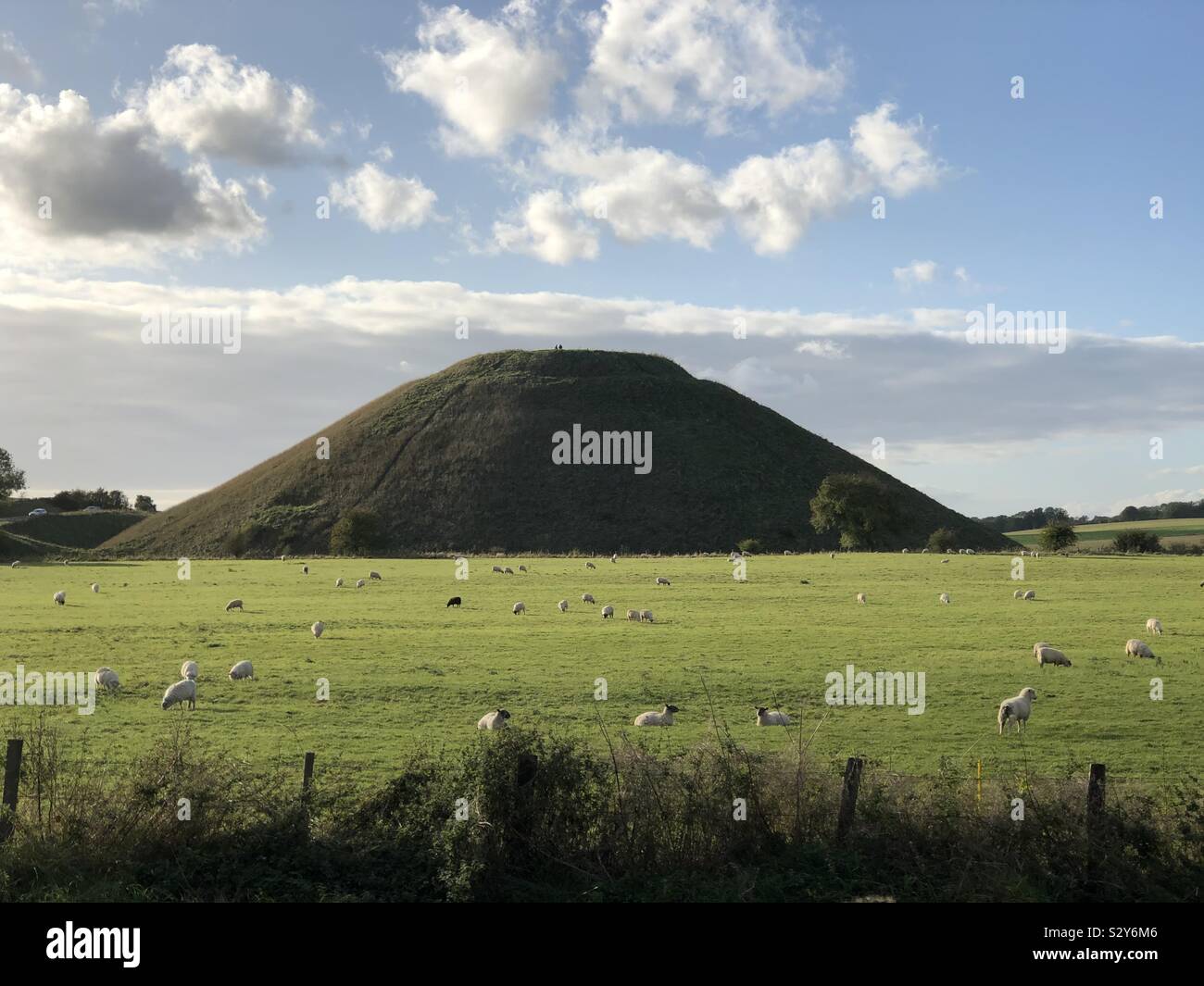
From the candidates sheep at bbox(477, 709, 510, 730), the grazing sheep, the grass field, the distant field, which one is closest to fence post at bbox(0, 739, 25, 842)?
the grass field

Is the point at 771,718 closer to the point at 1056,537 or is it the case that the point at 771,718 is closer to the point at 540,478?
the point at 1056,537

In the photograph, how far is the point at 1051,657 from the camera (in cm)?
2809

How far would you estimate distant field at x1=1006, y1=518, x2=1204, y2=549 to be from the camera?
5310 inches

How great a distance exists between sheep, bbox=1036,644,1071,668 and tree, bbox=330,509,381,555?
8284 centimetres

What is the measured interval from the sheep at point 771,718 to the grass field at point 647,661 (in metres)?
0.31

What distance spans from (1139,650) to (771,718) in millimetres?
15572

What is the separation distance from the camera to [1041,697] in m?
23.7

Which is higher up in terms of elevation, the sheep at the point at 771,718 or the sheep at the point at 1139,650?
the sheep at the point at 1139,650

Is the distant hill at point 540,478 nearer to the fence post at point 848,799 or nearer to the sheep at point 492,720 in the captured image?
the sheep at point 492,720

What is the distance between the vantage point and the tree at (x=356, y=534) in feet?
335

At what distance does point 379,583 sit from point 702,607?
2506 centimetres

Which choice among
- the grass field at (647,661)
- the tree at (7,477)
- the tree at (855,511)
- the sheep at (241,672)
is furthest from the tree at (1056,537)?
the tree at (7,477)

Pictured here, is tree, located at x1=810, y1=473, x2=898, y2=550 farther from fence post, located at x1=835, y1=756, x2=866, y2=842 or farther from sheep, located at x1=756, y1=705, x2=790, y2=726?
fence post, located at x1=835, y1=756, x2=866, y2=842
